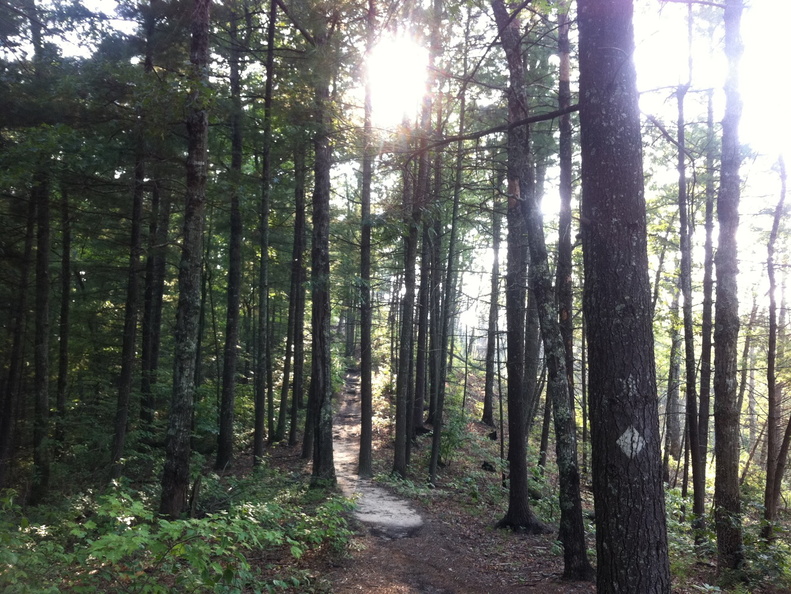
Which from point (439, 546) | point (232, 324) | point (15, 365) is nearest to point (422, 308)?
point (232, 324)

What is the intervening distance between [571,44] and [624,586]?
398 inches

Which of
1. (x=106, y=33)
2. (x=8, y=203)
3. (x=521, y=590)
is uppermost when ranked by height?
(x=106, y=33)

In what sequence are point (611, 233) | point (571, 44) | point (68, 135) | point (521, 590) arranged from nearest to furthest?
point (611, 233)
point (521, 590)
point (68, 135)
point (571, 44)

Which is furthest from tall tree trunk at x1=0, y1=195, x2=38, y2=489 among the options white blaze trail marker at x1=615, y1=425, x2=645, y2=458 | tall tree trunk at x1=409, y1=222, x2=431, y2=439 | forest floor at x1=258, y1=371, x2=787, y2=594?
white blaze trail marker at x1=615, y1=425, x2=645, y2=458

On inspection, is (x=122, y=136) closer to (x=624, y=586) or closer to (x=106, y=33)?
(x=106, y=33)

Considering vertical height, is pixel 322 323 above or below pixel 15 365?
above

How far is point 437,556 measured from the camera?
7.96 metres

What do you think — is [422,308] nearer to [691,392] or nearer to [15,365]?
[691,392]

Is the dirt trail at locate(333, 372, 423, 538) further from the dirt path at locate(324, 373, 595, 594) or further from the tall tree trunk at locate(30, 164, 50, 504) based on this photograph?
the tall tree trunk at locate(30, 164, 50, 504)

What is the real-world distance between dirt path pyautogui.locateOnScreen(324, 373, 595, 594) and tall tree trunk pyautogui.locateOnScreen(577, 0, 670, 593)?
152 inches

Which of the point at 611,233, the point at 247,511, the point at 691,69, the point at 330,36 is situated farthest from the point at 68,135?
the point at 691,69

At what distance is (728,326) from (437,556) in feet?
19.5

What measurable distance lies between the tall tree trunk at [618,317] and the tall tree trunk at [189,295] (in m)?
5.75

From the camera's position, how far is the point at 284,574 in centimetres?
619
